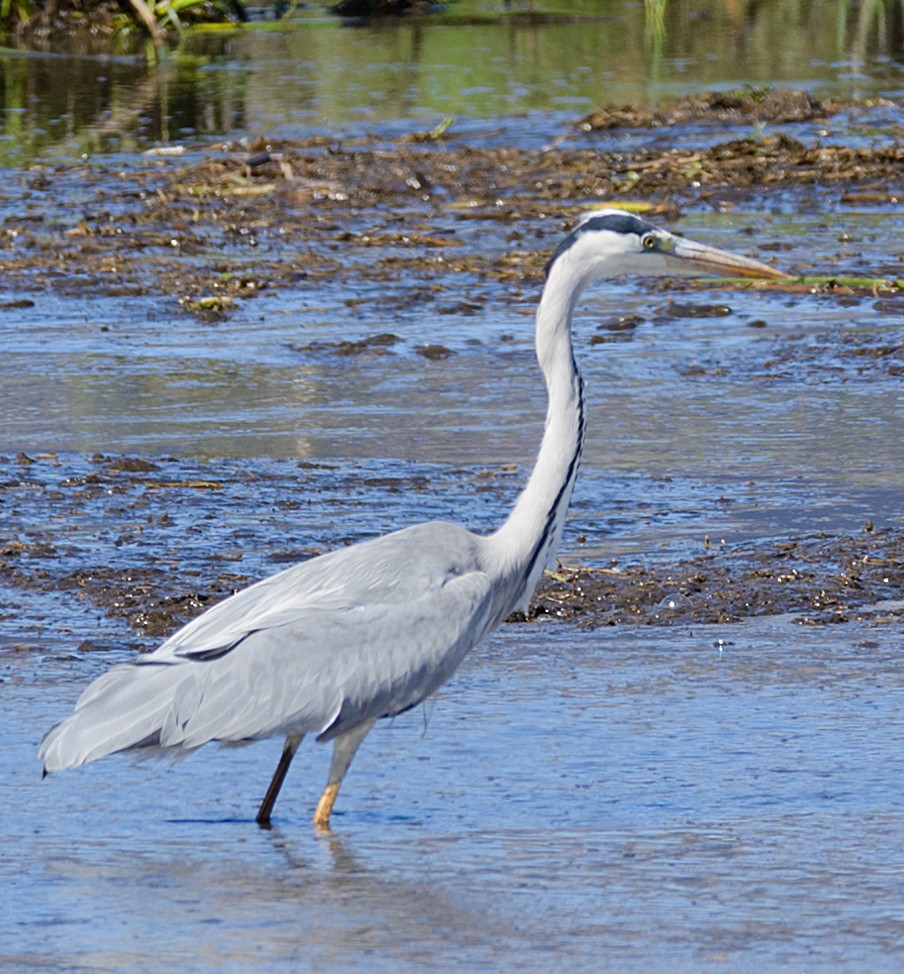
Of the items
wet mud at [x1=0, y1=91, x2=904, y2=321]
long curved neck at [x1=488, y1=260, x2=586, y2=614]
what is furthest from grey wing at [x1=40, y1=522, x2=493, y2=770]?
wet mud at [x1=0, y1=91, x2=904, y2=321]

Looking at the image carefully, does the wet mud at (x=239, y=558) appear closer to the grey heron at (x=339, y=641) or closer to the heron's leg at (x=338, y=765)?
the grey heron at (x=339, y=641)

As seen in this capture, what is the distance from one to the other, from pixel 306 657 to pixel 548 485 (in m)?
0.88

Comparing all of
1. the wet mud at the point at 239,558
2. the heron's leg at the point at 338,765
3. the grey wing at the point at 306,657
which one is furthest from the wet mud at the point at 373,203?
the heron's leg at the point at 338,765

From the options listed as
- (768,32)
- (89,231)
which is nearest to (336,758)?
(89,231)

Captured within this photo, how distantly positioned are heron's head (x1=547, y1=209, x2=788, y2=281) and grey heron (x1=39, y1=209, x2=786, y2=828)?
0.79ft

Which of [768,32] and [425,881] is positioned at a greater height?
→ [768,32]

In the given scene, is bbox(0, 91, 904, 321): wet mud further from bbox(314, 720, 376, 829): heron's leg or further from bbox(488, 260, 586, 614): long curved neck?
bbox(314, 720, 376, 829): heron's leg

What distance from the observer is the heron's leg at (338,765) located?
4.88 metres

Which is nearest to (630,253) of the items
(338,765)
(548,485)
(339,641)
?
(548,485)

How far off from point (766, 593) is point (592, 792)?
5.59 ft

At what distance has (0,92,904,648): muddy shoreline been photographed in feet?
21.4

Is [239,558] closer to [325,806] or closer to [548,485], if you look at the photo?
[548,485]

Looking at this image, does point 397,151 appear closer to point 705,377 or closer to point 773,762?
point 705,377

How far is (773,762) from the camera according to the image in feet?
16.7
